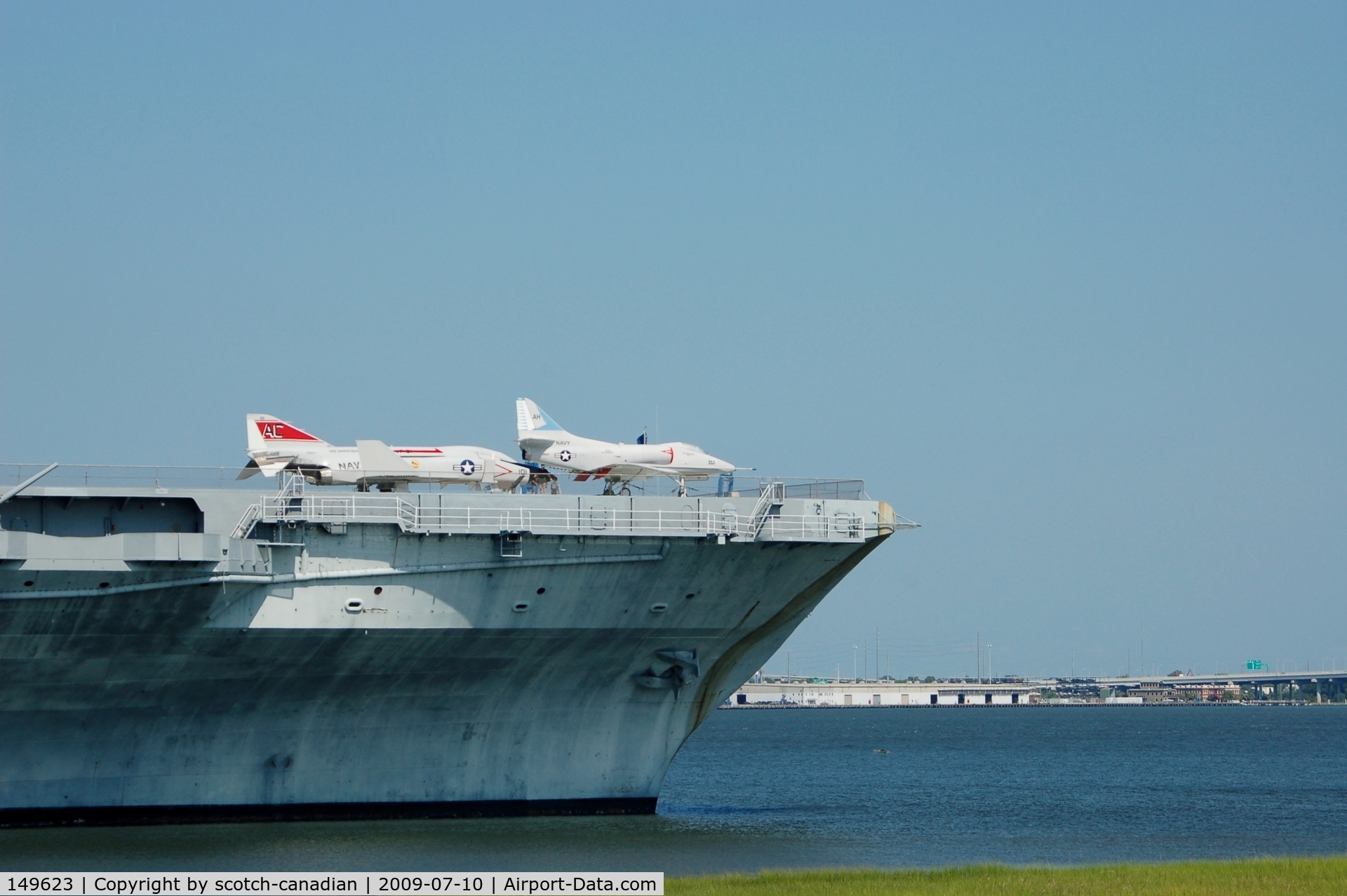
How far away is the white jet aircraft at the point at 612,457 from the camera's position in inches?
1458

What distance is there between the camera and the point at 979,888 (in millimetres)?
24859

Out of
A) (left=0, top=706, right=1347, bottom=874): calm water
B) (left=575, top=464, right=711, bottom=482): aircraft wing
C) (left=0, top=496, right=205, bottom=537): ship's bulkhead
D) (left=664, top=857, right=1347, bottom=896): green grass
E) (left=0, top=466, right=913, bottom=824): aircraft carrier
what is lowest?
(left=0, top=706, right=1347, bottom=874): calm water

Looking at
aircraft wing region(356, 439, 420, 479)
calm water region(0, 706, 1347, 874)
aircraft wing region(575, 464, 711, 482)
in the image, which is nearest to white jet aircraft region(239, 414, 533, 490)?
aircraft wing region(356, 439, 420, 479)

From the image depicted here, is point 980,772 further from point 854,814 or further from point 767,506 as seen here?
point 767,506

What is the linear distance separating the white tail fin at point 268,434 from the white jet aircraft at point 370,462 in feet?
0.05

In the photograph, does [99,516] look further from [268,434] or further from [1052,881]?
[1052,881]

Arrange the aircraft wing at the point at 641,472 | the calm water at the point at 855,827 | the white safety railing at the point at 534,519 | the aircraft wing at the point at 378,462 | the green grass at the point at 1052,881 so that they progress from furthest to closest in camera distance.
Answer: the aircraft wing at the point at 641,472, the aircraft wing at the point at 378,462, the white safety railing at the point at 534,519, the calm water at the point at 855,827, the green grass at the point at 1052,881

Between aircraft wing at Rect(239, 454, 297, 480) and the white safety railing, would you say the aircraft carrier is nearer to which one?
the white safety railing

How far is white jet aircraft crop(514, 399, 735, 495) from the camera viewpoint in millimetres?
37031

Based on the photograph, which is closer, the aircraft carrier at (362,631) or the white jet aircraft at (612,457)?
the aircraft carrier at (362,631)

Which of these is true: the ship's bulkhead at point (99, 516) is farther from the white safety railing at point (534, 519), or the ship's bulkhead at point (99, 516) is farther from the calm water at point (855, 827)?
the calm water at point (855, 827)

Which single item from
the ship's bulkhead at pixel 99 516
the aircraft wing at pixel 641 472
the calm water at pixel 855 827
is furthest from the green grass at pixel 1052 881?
Result: the ship's bulkhead at pixel 99 516

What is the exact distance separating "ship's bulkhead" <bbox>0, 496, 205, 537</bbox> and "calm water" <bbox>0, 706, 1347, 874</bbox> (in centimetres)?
624

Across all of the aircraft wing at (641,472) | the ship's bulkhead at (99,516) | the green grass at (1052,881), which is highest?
the aircraft wing at (641,472)
